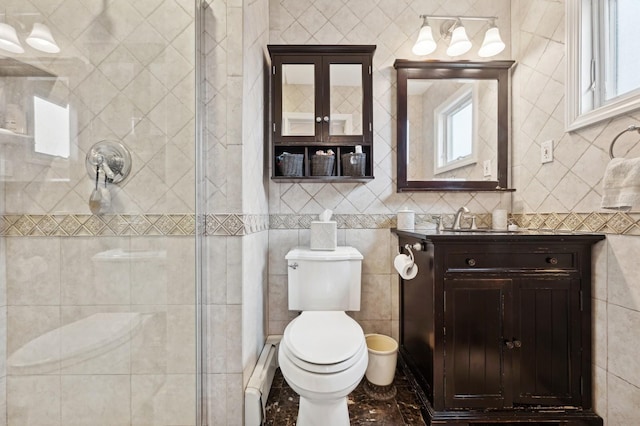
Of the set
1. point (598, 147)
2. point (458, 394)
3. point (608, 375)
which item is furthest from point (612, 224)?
point (458, 394)

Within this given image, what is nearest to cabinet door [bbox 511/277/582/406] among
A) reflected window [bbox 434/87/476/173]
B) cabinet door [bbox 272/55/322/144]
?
reflected window [bbox 434/87/476/173]

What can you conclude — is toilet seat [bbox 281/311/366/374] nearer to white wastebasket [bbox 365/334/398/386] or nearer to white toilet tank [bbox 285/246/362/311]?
white toilet tank [bbox 285/246/362/311]

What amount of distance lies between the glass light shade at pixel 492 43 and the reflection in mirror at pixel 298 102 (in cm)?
113

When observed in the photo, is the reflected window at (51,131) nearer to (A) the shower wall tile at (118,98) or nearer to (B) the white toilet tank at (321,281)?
(A) the shower wall tile at (118,98)

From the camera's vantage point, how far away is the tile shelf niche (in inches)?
73.4

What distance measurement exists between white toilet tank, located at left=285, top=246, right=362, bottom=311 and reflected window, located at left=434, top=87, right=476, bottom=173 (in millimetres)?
923

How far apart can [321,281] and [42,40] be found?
5.59 feet

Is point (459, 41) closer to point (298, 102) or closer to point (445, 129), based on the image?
point (445, 129)

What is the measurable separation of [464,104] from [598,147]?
0.81m

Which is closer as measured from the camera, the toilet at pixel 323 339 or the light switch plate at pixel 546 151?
the toilet at pixel 323 339

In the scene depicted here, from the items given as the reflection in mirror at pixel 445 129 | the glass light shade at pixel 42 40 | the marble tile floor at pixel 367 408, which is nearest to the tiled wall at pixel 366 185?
the reflection in mirror at pixel 445 129

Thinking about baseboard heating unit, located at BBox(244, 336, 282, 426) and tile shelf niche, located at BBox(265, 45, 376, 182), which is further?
tile shelf niche, located at BBox(265, 45, 376, 182)

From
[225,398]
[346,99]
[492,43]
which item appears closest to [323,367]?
[225,398]

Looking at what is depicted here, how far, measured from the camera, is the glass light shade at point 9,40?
1.21 meters
